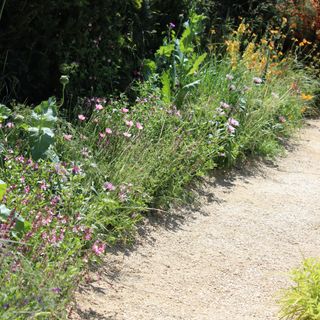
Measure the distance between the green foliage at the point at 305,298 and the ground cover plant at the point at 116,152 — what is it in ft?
3.84

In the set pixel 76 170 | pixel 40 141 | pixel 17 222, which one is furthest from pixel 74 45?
pixel 17 222

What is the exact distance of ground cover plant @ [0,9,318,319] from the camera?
3932mm

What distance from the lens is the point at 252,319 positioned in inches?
182

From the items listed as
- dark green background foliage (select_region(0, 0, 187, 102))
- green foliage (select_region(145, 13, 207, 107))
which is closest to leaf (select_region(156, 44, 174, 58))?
green foliage (select_region(145, 13, 207, 107))

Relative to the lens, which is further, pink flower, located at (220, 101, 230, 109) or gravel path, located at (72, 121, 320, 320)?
pink flower, located at (220, 101, 230, 109)

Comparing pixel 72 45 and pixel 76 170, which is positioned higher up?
pixel 72 45

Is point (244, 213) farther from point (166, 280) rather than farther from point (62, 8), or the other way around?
point (62, 8)

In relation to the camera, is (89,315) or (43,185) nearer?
(89,315)

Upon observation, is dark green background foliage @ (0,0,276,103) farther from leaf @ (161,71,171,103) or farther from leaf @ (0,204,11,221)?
leaf @ (0,204,11,221)

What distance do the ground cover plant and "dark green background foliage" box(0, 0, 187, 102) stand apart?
298mm

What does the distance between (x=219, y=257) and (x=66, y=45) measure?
8.06 ft

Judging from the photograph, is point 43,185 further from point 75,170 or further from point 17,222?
point 17,222

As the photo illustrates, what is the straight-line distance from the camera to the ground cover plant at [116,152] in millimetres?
3932

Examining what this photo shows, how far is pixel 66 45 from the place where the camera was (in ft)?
21.8
